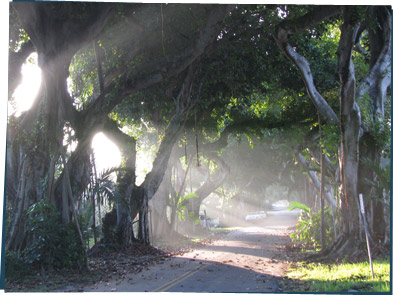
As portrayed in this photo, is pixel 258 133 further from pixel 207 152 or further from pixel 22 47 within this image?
pixel 22 47

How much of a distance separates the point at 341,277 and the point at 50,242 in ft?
24.7

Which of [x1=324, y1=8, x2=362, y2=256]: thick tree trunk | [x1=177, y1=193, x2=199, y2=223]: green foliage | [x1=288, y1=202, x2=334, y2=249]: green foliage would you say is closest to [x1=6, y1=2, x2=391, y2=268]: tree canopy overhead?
[x1=324, y1=8, x2=362, y2=256]: thick tree trunk

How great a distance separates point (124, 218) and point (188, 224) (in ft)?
47.8

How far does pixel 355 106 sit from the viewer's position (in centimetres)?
1311

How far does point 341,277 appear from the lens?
9891 millimetres

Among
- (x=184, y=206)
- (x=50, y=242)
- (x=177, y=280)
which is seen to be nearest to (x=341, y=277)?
(x=177, y=280)

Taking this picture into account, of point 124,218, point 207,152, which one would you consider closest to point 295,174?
point 207,152

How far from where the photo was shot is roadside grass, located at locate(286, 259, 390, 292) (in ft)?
28.4

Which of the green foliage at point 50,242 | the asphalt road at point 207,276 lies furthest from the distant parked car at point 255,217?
the green foliage at point 50,242

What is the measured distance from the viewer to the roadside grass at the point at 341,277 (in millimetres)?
8664

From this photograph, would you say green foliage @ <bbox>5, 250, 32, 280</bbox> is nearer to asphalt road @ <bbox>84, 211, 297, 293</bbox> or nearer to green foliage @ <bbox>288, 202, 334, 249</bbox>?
asphalt road @ <bbox>84, 211, 297, 293</bbox>

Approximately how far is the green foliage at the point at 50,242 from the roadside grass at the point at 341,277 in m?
5.95

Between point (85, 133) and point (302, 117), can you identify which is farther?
point (302, 117)

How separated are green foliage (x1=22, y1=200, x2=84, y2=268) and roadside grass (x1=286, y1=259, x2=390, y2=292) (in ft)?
19.5
